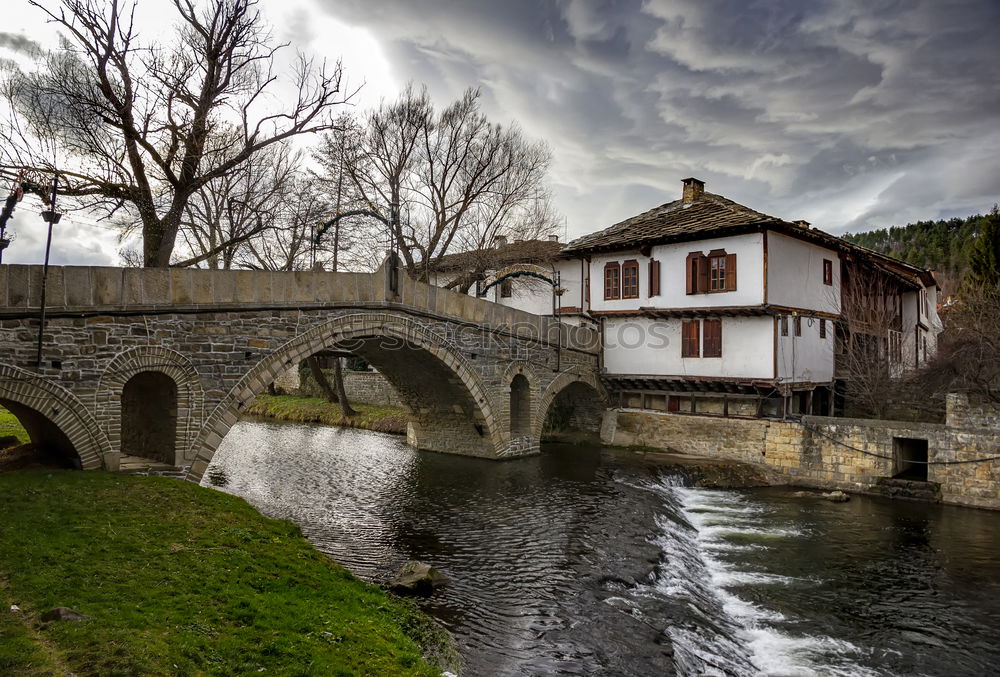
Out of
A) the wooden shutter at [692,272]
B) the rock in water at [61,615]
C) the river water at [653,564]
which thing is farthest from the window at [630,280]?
the rock in water at [61,615]

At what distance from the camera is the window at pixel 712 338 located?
20.4m

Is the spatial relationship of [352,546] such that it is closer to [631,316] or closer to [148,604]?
[148,604]

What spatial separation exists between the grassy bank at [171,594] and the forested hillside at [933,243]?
52916mm

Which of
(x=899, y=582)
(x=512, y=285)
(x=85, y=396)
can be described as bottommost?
(x=899, y=582)

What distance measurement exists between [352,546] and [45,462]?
5.75 m

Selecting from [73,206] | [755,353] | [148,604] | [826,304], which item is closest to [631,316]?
[755,353]

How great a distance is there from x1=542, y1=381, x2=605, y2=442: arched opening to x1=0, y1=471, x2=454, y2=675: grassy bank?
1552 centimetres

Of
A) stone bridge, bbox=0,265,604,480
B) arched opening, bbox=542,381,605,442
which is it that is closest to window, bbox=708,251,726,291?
arched opening, bbox=542,381,605,442

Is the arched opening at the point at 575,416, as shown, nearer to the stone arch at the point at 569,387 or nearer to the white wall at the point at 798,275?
the stone arch at the point at 569,387

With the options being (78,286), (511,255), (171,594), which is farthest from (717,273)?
(171,594)

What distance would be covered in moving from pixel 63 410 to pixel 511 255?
17.1 metres

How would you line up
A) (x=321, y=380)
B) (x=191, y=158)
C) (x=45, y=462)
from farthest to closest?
(x=321, y=380), (x=191, y=158), (x=45, y=462)

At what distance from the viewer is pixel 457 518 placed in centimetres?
1395

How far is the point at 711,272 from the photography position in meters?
20.4
